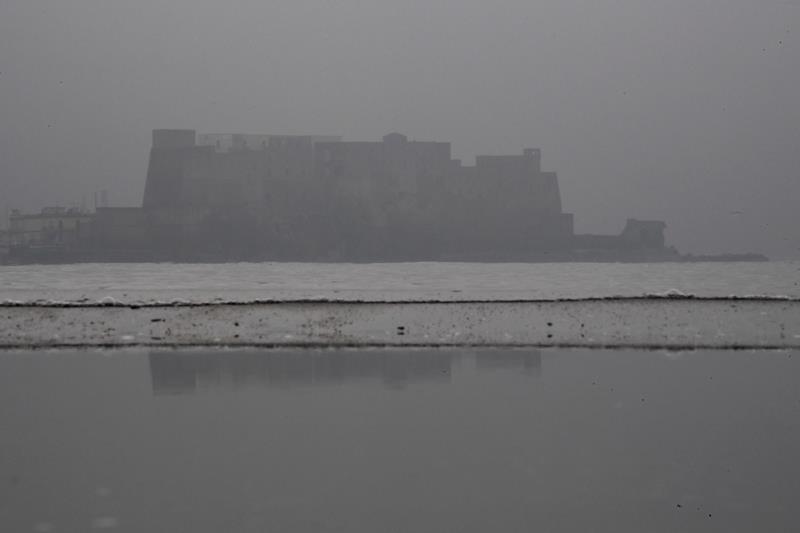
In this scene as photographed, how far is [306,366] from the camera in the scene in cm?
472

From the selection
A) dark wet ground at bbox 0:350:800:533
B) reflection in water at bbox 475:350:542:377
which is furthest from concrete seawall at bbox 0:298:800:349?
dark wet ground at bbox 0:350:800:533

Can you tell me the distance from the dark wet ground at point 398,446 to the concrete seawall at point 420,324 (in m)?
1.04

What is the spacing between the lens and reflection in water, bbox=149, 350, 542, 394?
422cm

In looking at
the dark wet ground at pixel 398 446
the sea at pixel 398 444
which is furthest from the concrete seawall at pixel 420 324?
the dark wet ground at pixel 398 446

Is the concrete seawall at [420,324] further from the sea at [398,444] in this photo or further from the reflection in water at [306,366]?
the sea at [398,444]

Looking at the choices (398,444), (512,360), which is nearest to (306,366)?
(512,360)

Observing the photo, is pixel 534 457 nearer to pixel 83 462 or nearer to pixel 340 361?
pixel 83 462

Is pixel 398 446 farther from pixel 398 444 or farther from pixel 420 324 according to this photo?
pixel 420 324

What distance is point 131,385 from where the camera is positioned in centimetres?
412

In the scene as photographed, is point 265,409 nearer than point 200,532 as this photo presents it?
No

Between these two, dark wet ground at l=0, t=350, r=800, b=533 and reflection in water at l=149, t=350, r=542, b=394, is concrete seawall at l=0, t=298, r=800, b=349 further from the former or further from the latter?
dark wet ground at l=0, t=350, r=800, b=533

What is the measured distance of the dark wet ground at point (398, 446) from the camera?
7.17 feet

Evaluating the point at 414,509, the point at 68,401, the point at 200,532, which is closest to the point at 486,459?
the point at 414,509

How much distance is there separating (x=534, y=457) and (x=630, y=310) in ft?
17.1
